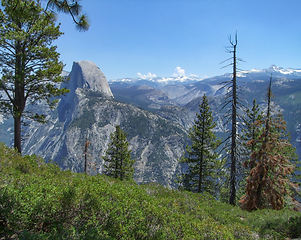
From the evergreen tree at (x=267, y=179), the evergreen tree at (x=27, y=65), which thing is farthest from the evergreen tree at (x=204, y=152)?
the evergreen tree at (x=27, y=65)

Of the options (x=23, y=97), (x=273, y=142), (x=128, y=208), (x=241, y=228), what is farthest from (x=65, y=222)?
(x=273, y=142)

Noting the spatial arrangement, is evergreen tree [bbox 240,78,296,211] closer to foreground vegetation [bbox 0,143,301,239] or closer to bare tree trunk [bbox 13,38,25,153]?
foreground vegetation [bbox 0,143,301,239]

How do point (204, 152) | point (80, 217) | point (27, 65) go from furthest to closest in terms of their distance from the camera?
point (204, 152), point (27, 65), point (80, 217)

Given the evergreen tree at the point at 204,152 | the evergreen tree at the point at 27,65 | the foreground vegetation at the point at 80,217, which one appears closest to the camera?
the foreground vegetation at the point at 80,217

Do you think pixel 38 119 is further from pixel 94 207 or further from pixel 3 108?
pixel 94 207

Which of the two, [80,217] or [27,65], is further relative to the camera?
[27,65]

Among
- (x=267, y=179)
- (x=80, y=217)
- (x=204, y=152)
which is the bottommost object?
(x=204, y=152)

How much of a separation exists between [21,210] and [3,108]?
12.0 metres

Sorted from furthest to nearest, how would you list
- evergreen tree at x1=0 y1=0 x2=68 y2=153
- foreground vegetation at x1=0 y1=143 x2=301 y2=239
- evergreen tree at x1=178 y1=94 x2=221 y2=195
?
evergreen tree at x1=178 y1=94 x2=221 y2=195 < evergreen tree at x1=0 y1=0 x2=68 y2=153 < foreground vegetation at x1=0 y1=143 x2=301 y2=239

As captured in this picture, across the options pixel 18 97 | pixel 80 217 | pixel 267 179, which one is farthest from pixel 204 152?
pixel 80 217

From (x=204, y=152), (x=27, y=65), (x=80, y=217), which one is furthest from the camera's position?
(x=204, y=152)

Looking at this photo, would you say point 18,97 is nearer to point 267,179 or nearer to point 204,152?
point 204,152

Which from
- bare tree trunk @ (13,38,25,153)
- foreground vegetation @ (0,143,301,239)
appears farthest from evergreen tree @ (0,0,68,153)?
→ foreground vegetation @ (0,143,301,239)

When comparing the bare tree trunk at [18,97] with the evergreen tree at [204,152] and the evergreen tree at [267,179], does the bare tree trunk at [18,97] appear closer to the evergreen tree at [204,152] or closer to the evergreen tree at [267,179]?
the evergreen tree at [204,152]
